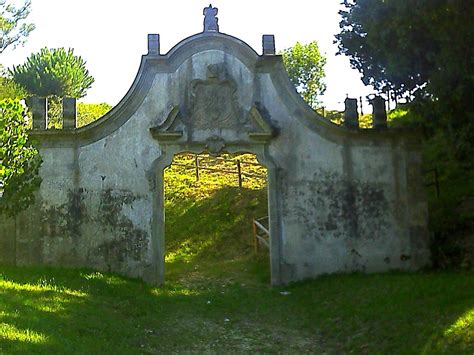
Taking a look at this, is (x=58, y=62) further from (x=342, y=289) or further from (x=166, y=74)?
(x=342, y=289)

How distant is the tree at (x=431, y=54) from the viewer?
389 inches

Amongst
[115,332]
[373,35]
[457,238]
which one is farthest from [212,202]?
[115,332]

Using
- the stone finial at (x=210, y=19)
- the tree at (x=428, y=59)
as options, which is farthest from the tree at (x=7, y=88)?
the tree at (x=428, y=59)

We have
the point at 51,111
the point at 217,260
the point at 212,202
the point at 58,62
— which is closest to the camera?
the point at 217,260

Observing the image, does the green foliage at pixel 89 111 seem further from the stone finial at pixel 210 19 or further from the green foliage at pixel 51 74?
the stone finial at pixel 210 19

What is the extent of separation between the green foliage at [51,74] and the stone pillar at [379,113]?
29.3 m

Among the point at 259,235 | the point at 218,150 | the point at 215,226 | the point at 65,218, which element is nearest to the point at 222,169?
the point at 215,226

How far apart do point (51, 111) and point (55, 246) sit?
51.7ft

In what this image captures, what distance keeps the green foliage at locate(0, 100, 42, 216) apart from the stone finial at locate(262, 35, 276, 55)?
5.78 m

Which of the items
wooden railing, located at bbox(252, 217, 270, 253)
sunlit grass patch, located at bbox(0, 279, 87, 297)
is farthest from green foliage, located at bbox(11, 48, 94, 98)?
sunlit grass patch, located at bbox(0, 279, 87, 297)

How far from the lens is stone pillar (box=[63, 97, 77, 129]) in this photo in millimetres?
13453

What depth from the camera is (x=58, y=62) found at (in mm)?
39875

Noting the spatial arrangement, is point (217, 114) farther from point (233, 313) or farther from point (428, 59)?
point (428, 59)

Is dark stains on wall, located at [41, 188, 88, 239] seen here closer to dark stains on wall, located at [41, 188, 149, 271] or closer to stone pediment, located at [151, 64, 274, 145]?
dark stains on wall, located at [41, 188, 149, 271]
